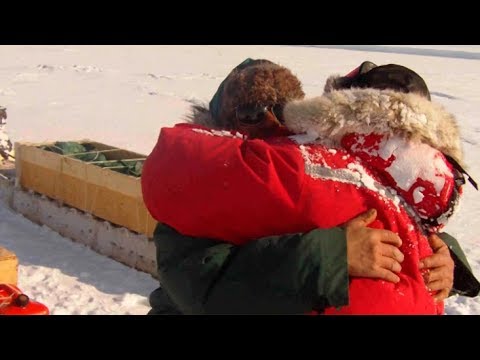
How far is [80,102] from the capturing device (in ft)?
52.0

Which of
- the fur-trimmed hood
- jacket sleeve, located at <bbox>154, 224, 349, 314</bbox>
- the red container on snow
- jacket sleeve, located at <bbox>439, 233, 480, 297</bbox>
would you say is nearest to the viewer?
Result: jacket sleeve, located at <bbox>154, 224, 349, 314</bbox>

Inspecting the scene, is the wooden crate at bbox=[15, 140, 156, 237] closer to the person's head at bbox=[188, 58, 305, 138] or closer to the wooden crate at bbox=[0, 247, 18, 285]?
the wooden crate at bbox=[0, 247, 18, 285]

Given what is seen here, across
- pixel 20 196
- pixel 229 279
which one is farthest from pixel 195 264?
pixel 20 196

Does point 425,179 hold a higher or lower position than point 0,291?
higher

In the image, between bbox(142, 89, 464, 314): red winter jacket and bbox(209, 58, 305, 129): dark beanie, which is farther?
bbox(209, 58, 305, 129): dark beanie

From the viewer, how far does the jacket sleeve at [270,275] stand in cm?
132

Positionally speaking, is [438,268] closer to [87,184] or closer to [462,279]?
[462,279]

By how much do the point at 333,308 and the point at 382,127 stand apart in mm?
370

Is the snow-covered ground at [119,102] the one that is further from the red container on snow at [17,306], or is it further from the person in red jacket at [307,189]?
the red container on snow at [17,306]

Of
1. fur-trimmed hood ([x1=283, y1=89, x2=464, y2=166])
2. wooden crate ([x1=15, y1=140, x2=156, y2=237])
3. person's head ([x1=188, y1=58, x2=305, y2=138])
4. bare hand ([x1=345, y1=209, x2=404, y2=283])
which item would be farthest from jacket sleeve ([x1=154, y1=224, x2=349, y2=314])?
wooden crate ([x1=15, y1=140, x2=156, y2=237])

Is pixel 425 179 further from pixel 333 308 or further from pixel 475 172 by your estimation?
pixel 475 172

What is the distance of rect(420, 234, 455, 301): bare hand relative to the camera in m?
1.49

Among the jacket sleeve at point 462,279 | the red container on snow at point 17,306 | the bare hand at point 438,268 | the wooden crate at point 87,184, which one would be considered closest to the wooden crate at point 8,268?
the red container on snow at point 17,306

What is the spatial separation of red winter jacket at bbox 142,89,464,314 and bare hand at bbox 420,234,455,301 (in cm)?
5
